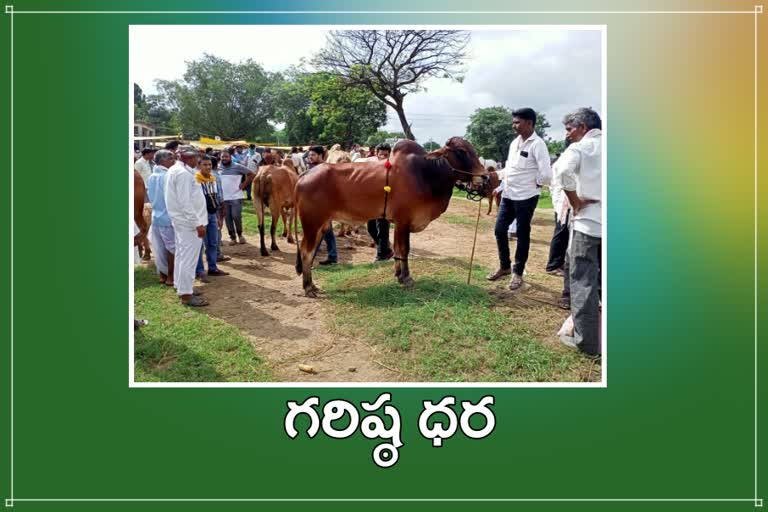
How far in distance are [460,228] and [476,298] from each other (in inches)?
254

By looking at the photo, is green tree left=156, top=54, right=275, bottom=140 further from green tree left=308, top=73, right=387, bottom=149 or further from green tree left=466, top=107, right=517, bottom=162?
green tree left=466, top=107, right=517, bottom=162

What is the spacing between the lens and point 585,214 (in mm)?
4551

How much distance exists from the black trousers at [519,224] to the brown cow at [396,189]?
523 mm

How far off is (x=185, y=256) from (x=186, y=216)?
50 cm

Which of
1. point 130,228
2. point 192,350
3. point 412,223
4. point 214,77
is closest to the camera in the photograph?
point 130,228

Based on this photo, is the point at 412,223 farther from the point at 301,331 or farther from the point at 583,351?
the point at 583,351

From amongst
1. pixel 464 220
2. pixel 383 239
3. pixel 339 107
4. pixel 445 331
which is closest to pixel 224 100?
pixel 339 107

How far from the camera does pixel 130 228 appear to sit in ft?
13.3

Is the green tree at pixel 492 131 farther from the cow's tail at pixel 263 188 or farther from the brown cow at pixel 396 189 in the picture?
the brown cow at pixel 396 189

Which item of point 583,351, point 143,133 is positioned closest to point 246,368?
point 583,351

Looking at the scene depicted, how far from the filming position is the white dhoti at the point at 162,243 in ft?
23.5

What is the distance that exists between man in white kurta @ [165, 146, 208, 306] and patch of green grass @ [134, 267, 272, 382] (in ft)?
1.04

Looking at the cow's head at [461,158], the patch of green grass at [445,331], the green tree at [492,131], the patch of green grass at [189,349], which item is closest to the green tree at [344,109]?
the green tree at [492,131]

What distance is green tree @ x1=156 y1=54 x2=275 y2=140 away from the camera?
3147cm
